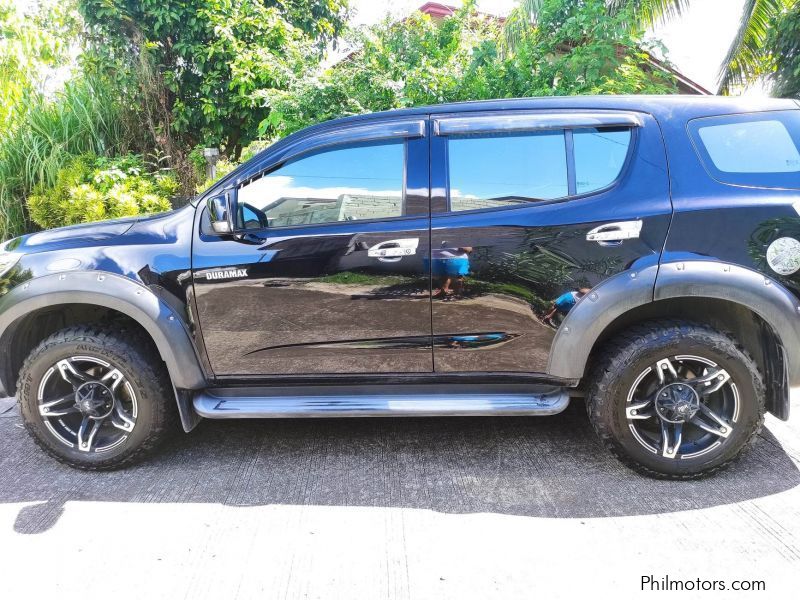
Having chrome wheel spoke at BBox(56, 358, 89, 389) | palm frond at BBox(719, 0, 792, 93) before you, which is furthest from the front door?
palm frond at BBox(719, 0, 792, 93)

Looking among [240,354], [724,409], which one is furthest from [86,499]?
[724,409]

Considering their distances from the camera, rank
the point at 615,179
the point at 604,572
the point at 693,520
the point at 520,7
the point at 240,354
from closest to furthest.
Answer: the point at 604,572 → the point at 693,520 → the point at 615,179 → the point at 240,354 → the point at 520,7

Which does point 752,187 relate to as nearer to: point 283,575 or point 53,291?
point 283,575

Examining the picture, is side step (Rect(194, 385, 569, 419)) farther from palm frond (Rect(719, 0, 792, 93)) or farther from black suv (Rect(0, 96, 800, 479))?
palm frond (Rect(719, 0, 792, 93))

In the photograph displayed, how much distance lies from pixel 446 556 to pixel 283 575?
2.14 feet

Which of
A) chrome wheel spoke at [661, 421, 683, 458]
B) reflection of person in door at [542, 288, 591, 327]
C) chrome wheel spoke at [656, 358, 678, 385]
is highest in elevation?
reflection of person in door at [542, 288, 591, 327]

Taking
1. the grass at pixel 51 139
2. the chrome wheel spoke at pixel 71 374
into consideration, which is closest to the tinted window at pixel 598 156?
the chrome wheel spoke at pixel 71 374

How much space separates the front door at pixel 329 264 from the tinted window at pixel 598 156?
0.74 metres

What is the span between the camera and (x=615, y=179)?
2.56m

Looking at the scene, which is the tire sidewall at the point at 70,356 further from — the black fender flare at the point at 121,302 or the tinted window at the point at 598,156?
the tinted window at the point at 598,156

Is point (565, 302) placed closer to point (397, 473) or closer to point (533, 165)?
point (533, 165)

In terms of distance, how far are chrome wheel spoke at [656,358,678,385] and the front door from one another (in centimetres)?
110

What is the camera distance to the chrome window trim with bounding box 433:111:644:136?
2600 mm

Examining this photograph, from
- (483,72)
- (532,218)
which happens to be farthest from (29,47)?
(532,218)
